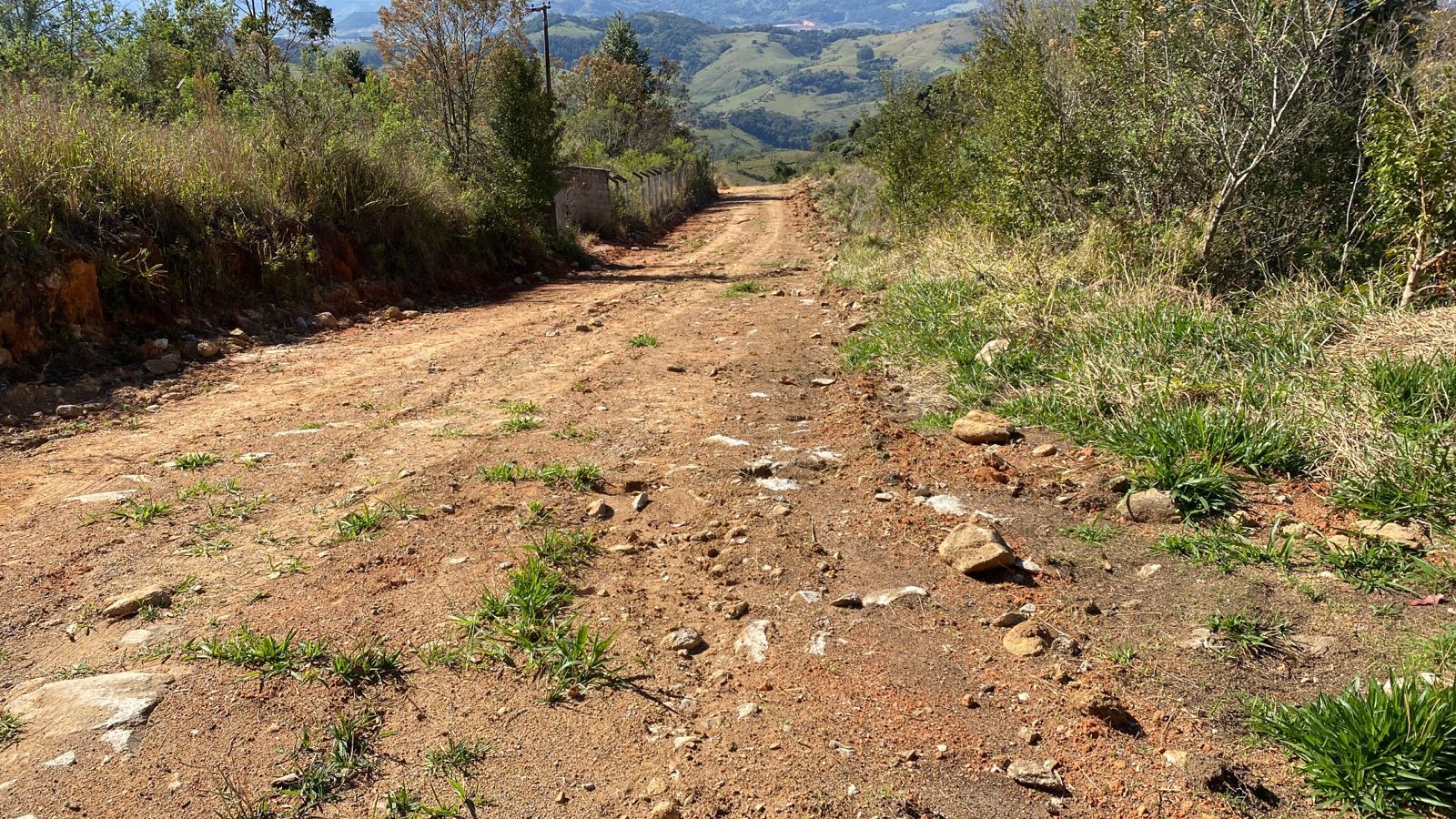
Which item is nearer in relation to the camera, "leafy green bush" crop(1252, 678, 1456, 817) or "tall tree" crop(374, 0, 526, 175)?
"leafy green bush" crop(1252, 678, 1456, 817)

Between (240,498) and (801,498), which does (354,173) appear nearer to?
(240,498)

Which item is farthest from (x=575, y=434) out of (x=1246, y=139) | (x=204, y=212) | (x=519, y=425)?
(x=1246, y=139)

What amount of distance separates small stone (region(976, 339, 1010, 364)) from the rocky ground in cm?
105

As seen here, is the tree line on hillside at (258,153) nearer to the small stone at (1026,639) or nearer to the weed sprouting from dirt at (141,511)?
the weed sprouting from dirt at (141,511)

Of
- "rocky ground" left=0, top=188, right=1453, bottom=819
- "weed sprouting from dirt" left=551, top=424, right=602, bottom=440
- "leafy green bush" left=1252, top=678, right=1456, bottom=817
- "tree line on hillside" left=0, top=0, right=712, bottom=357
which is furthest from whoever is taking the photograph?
"tree line on hillside" left=0, top=0, right=712, bottom=357

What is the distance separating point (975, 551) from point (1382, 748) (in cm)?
140

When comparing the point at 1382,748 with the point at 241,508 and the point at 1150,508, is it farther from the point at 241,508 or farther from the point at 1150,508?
the point at 241,508

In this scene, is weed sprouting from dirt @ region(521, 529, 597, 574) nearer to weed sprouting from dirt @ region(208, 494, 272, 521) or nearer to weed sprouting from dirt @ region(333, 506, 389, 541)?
weed sprouting from dirt @ region(333, 506, 389, 541)

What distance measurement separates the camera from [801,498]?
3.97 meters

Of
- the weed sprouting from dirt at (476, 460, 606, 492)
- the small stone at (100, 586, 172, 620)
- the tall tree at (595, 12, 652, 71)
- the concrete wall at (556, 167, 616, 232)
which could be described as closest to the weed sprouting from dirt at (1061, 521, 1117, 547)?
the weed sprouting from dirt at (476, 460, 606, 492)

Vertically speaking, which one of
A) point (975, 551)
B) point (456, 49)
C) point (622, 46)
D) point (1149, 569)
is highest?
point (622, 46)

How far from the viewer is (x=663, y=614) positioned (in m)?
2.96

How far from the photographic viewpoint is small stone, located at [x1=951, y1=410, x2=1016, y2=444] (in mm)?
4750

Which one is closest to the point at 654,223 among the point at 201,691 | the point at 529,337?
the point at 529,337
